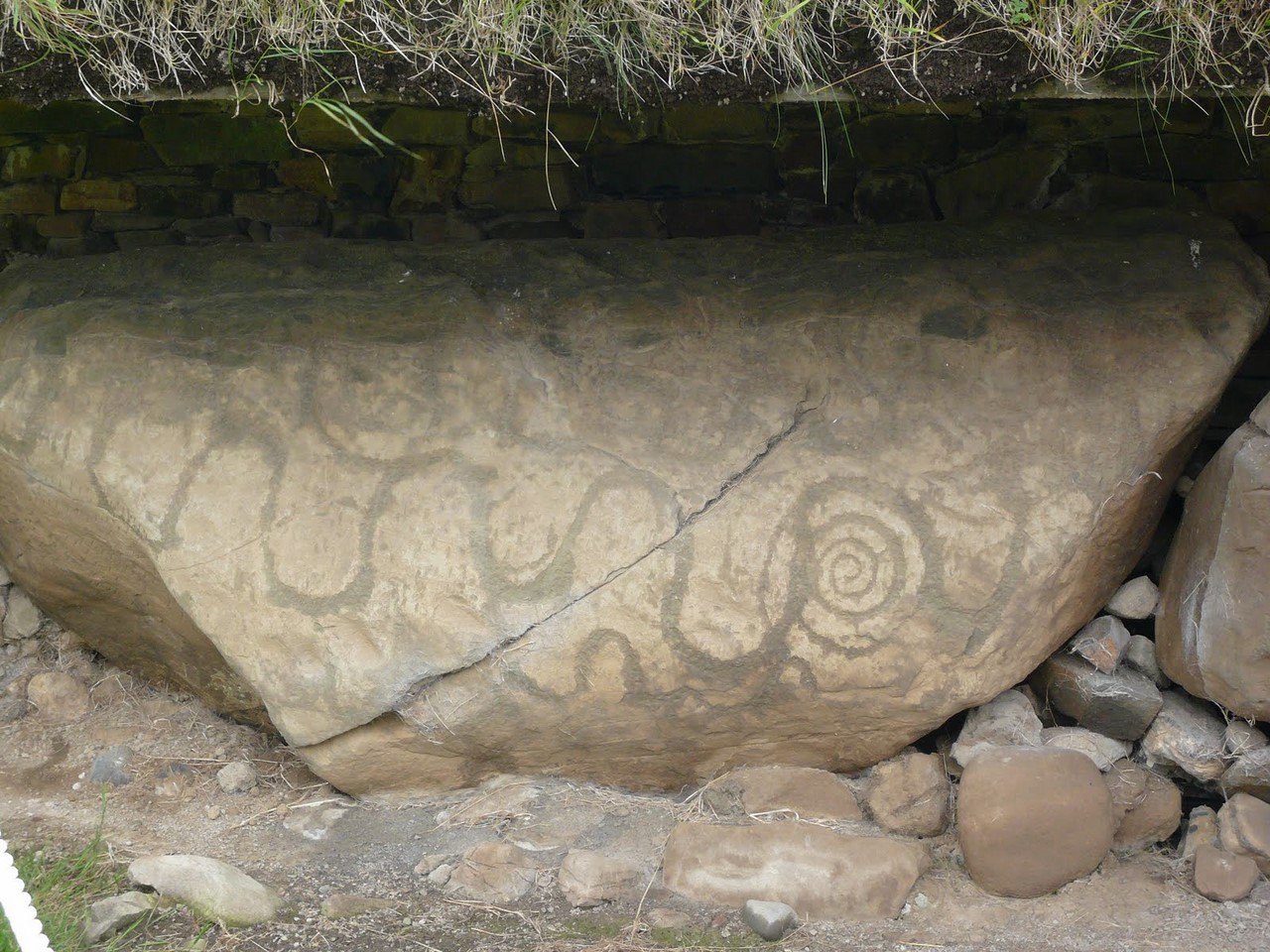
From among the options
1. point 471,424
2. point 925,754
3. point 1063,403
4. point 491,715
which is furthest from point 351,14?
point 925,754

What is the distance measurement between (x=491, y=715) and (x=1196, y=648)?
4.75 ft

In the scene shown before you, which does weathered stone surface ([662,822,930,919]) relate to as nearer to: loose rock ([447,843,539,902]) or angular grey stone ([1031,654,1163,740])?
loose rock ([447,843,539,902])

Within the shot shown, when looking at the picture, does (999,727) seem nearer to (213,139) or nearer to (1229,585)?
(1229,585)

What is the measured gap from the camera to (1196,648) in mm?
2438

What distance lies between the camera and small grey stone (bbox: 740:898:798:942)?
2.17 m

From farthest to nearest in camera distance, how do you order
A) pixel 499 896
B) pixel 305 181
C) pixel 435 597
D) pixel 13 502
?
pixel 305 181
pixel 13 502
pixel 435 597
pixel 499 896

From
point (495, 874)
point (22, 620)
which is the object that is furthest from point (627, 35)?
point (22, 620)

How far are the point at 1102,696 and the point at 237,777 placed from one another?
193cm

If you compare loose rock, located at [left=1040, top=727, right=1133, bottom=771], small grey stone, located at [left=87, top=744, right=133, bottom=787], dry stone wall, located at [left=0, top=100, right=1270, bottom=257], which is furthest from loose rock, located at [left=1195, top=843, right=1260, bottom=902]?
Result: small grey stone, located at [left=87, top=744, right=133, bottom=787]

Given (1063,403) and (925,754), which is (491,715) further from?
(1063,403)

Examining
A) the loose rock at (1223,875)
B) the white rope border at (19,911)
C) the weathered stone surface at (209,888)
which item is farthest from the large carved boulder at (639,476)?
the white rope border at (19,911)

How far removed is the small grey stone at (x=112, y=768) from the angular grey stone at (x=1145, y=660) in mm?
2272

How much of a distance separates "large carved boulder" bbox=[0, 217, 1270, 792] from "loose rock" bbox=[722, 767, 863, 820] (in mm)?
61

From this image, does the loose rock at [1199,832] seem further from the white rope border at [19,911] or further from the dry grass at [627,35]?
the white rope border at [19,911]
